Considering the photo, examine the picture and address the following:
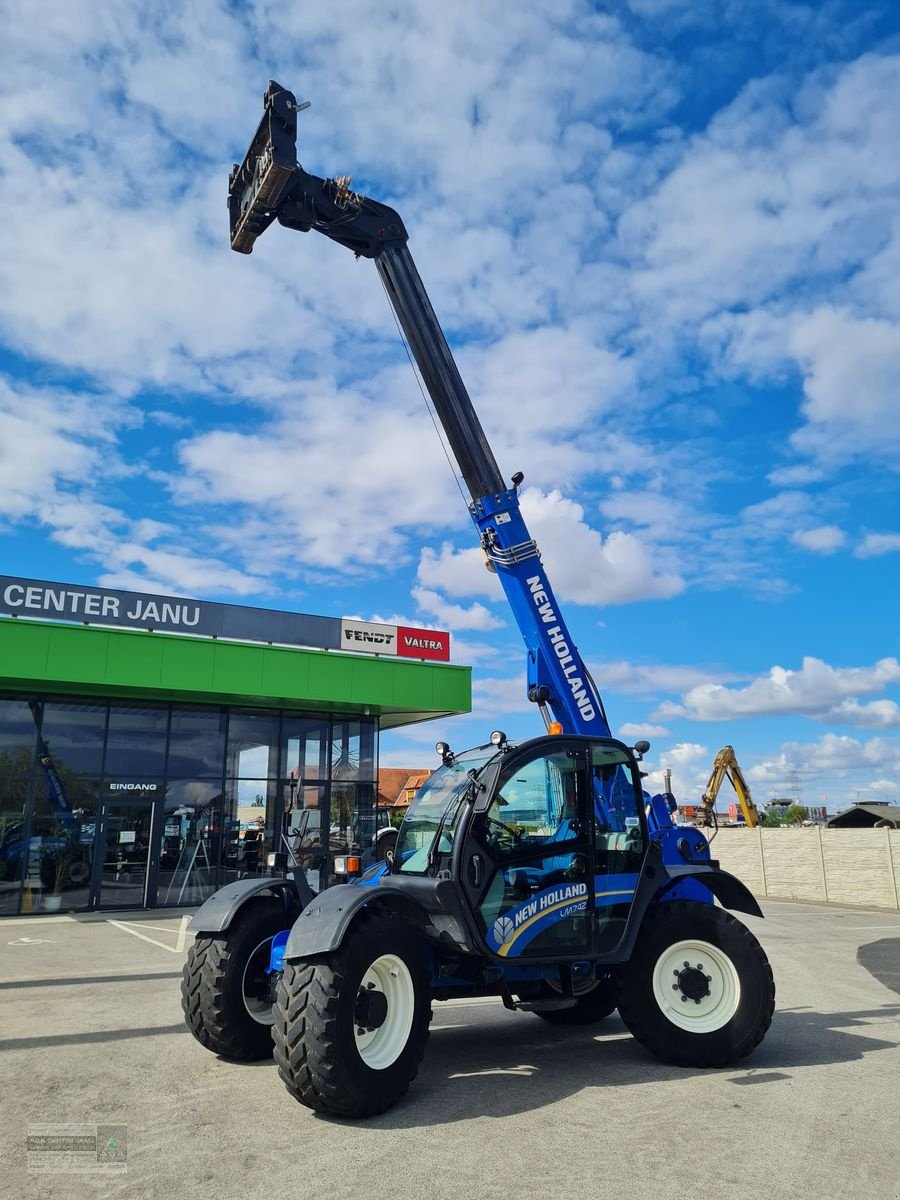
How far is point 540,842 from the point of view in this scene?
613 cm

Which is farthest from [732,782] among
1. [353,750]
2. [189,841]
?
[189,841]

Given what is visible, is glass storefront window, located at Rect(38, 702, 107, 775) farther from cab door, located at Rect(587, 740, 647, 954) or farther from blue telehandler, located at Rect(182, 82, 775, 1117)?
cab door, located at Rect(587, 740, 647, 954)

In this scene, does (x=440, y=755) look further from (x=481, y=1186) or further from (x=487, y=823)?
(x=481, y=1186)

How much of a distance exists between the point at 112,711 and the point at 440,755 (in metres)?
13.1

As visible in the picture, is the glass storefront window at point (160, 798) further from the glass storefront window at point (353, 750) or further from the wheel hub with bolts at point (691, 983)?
the wheel hub with bolts at point (691, 983)

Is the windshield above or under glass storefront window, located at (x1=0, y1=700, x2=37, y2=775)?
under

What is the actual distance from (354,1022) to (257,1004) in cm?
167

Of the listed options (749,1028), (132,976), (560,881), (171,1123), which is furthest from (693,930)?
(132,976)

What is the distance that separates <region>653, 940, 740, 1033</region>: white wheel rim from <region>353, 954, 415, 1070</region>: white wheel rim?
1.94 metres

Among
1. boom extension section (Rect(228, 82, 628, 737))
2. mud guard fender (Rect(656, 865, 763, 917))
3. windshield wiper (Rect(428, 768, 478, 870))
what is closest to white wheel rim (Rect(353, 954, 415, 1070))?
windshield wiper (Rect(428, 768, 478, 870))

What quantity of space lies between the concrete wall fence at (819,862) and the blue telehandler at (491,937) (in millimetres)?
15141

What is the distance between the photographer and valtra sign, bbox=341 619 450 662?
1983 centimetres

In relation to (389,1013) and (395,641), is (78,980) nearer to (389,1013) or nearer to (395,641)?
(389,1013)

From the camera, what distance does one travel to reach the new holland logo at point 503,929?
5.72 meters
